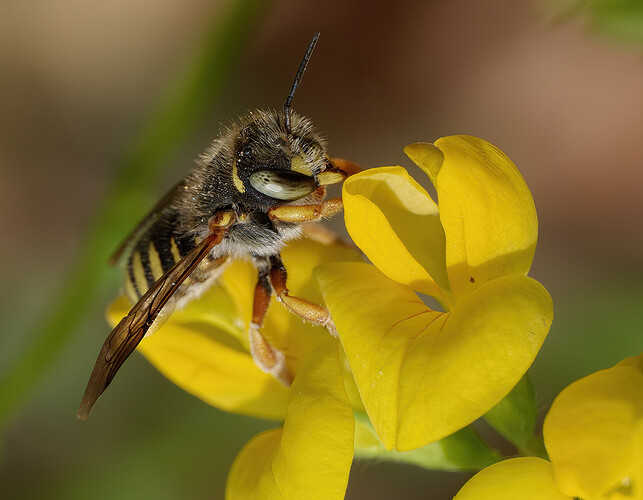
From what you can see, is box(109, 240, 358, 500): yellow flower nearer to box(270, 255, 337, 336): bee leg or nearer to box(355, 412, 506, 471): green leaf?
box(270, 255, 337, 336): bee leg

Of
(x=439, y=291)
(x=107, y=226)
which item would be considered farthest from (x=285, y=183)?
(x=107, y=226)

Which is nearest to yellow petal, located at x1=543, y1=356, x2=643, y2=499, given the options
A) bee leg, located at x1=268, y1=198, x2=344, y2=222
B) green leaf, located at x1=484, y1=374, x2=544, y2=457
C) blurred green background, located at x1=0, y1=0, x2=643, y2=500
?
green leaf, located at x1=484, y1=374, x2=544, y2=457

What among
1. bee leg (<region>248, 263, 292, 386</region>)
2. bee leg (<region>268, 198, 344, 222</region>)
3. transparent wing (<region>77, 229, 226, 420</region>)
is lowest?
bee leg (<region>248, 263, 292, 386</region>)

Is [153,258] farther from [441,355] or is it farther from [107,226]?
[441,355]

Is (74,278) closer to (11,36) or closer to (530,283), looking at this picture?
(530,283)

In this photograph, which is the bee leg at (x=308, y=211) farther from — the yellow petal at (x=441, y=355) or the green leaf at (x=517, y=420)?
the green leaf at (x=517, y=420)

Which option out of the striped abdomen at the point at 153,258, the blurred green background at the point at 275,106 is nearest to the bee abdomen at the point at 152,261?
the striped abdomen at the point at 153,258
